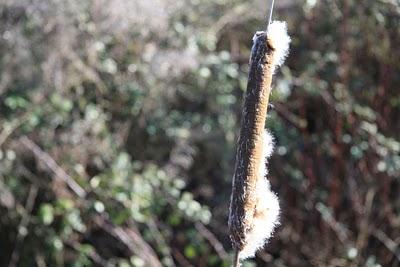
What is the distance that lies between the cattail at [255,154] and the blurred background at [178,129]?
2.01 meters

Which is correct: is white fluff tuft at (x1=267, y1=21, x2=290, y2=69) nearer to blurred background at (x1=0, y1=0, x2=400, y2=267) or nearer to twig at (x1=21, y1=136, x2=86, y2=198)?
blurred background at (x1=0, y1=0, x2=400, y2=267)

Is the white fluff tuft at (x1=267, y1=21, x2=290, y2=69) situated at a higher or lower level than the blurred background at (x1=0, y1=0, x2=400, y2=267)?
lower

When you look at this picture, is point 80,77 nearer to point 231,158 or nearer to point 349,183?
point 231,158

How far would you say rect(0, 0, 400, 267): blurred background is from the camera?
3.49 meters

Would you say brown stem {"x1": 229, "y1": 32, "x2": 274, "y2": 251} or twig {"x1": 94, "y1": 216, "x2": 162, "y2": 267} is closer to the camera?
brown stem {"x1": 229, "y1": 32, "x2": 274, "y2": 251}

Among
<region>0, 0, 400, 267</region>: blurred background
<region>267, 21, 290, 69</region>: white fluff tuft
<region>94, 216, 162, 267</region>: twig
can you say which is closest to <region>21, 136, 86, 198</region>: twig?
<region>0, 0, 400, 267</region>: blurred background

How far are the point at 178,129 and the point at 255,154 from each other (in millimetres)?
2366

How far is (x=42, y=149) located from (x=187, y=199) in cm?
78

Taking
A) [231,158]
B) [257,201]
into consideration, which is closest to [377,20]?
[231,158]

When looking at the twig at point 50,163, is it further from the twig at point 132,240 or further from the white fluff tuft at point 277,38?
the white fluff tuft at point 277,38

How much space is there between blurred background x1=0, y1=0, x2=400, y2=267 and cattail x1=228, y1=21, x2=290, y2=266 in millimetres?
2014

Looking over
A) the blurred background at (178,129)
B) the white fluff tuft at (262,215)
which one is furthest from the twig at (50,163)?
the white fluff tuft at (262,215)

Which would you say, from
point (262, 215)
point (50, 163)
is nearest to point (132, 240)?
point (50, 163)

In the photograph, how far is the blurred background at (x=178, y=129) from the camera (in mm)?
3494
